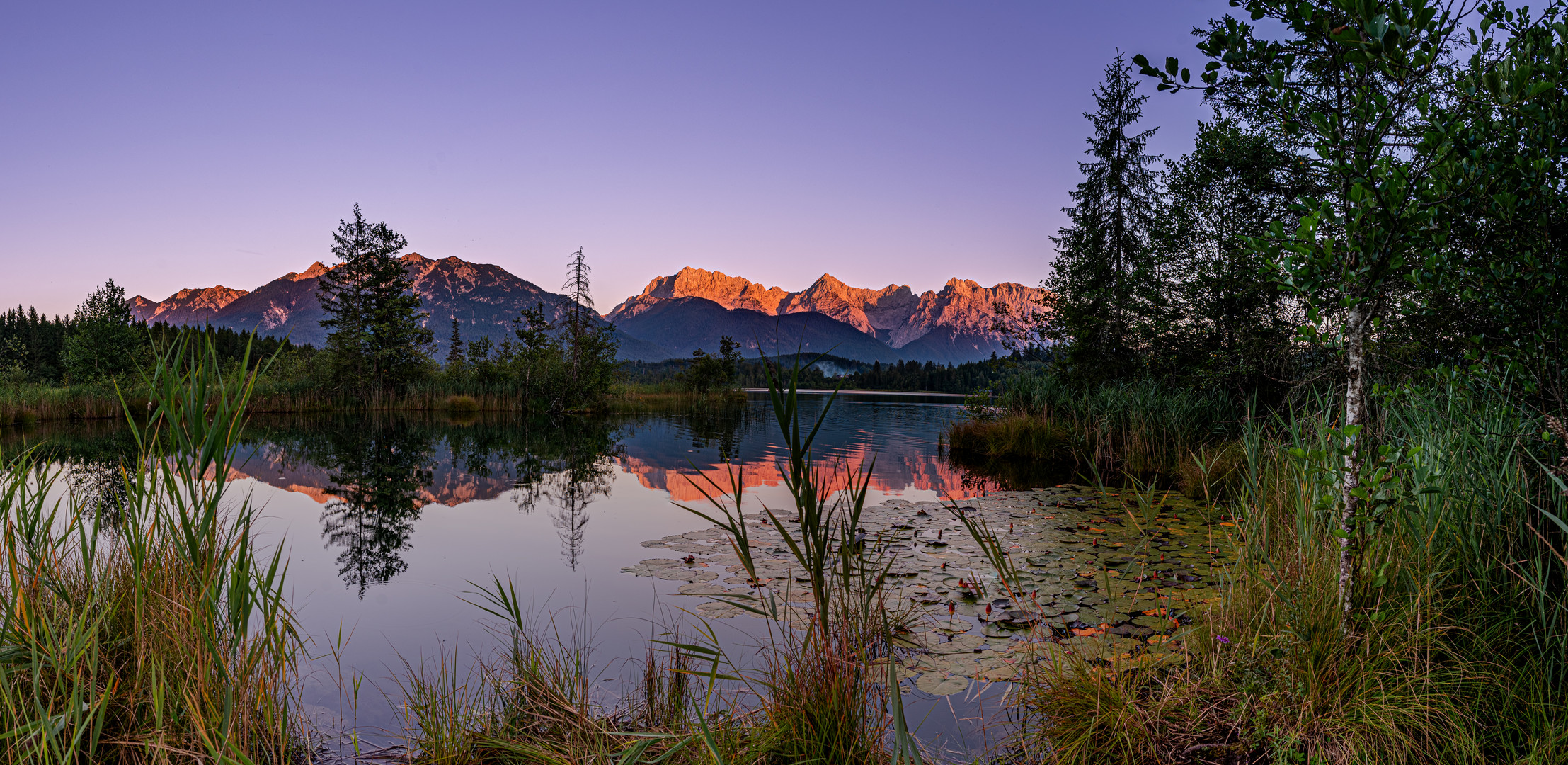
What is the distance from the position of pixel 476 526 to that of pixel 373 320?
90.5 feet

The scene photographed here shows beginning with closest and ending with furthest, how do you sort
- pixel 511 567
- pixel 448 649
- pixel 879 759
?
1. pixel 879 759
2. pixel 448 649
3. pixel 511 567

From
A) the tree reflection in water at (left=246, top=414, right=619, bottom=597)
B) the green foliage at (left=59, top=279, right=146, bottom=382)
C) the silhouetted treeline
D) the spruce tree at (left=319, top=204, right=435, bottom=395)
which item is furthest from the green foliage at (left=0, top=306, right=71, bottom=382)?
the tree reflection in water at (left=246, top=414, right=619, bottom=597)

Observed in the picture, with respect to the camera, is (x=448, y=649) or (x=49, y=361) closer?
(x=448, y=649)

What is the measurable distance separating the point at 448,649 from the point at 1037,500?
779 centimetres

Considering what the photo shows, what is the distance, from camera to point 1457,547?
301cm

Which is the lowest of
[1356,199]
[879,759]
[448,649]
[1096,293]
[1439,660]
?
[448,649]

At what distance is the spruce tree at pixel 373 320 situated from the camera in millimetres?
30656

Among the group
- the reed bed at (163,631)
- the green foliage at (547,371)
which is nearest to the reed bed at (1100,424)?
the reed bed at (163,631)

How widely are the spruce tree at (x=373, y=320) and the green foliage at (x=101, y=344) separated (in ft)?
23.0

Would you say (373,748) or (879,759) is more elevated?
(879,759)

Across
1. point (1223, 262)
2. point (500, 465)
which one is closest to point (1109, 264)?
point (1223, 262)

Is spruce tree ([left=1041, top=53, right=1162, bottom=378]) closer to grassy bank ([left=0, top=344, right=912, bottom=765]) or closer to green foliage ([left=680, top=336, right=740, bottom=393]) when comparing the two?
grassy bank ([left=0, top=344, right=912, bottom=765])

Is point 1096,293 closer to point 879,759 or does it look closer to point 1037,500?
point 1037,500

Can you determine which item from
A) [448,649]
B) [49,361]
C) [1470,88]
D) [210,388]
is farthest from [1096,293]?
[49,361]
